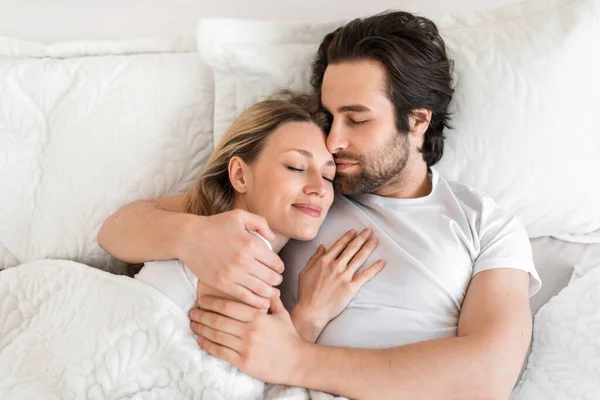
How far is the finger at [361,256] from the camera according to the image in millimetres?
1444

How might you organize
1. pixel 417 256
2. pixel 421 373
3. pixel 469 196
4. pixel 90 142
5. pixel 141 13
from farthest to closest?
pixel 141 13
pixel 90 142
pixel 469 196
pixel 417 256
pixel 421 373

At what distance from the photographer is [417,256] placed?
1453mm

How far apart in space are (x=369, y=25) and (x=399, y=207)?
1.55 feet

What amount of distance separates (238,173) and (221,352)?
0.44 metres

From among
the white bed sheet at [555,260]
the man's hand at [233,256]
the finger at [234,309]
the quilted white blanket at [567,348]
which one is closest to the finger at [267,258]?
the man's hand at [233,256]

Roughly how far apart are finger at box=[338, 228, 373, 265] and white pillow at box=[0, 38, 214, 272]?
50 centimetres

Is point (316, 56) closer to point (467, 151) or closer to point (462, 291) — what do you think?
point (467, 151)

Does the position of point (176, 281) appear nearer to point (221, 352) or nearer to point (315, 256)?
point (221, 352)

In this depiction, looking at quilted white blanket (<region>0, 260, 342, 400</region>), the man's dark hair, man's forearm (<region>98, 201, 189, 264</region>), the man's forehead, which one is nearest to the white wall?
the man's dark hair

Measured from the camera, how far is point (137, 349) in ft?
4.15

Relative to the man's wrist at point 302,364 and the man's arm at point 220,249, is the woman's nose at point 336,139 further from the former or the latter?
the man's wrist at point 302,364

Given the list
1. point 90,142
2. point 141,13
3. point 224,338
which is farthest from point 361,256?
point 141,13

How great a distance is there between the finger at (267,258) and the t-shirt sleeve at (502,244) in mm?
479

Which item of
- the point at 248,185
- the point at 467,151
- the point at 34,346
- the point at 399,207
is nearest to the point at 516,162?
the point at 467,151
